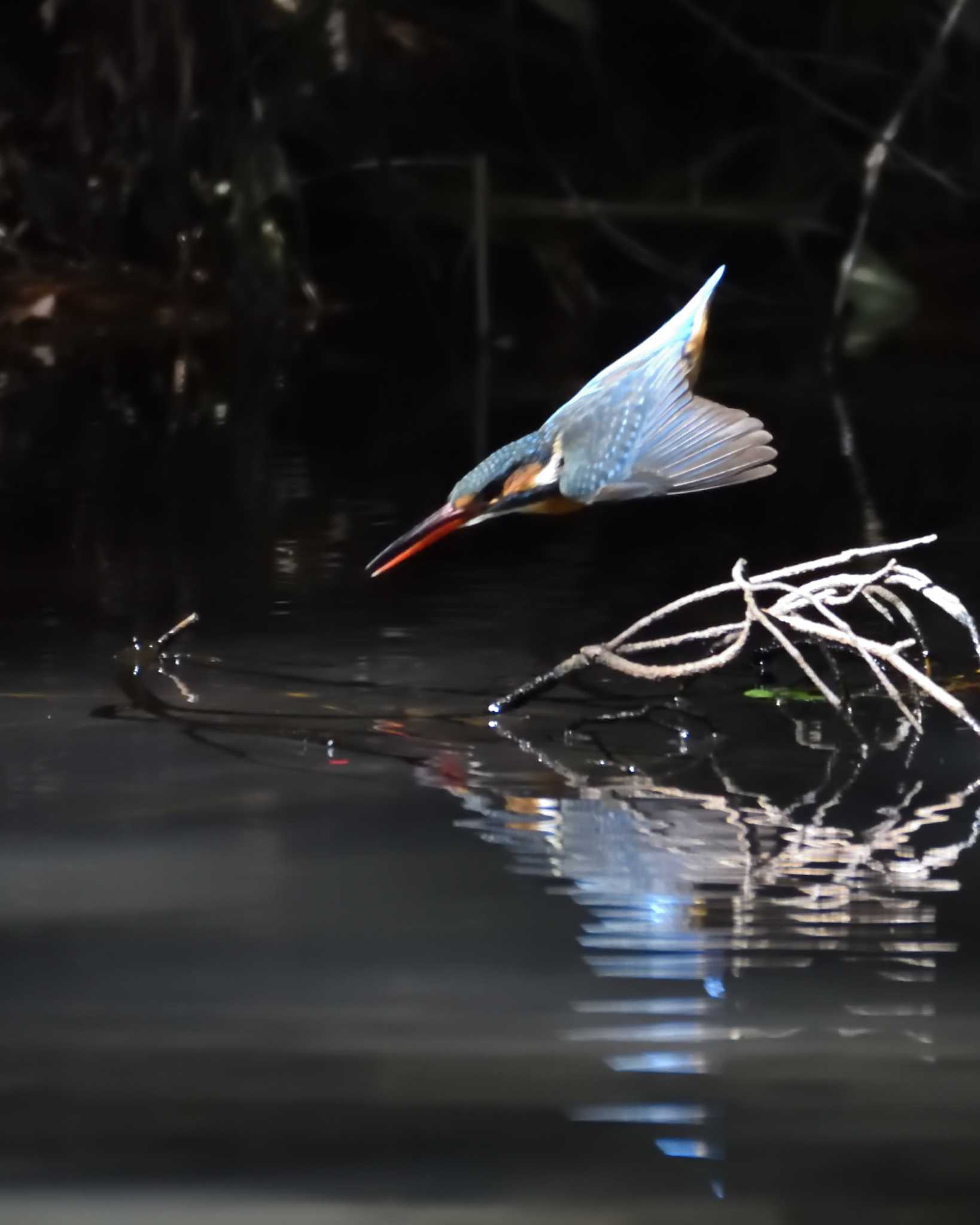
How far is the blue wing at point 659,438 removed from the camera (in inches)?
113

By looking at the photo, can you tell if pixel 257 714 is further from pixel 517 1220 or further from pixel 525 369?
pixel 525 369

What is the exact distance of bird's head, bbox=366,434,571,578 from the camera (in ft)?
9.31

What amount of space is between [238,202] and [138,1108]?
7224mm

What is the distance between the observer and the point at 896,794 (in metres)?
2.52

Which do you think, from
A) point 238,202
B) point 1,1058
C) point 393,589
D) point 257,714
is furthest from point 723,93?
point 1,1058

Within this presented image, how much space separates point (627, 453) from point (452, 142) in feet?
24.9

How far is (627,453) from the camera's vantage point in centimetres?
287

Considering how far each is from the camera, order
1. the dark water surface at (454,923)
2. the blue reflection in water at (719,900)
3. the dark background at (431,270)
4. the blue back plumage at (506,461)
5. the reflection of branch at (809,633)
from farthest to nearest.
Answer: the dark background at (431,270) → the blue back plumage at (506,461) → the reflection of branch at (809,633) → the blue reflection in water at (719,900) → the dark water surface at (454,923)

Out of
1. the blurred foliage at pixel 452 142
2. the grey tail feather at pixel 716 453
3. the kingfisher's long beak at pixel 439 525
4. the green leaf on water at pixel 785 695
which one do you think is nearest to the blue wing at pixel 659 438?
the grey tail feather at pixel 716 453

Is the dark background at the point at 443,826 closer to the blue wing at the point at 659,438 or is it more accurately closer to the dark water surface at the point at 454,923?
the dark water surface at the point at 454,923

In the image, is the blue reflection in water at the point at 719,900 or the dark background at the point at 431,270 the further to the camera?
the dark background at the point at 431,270

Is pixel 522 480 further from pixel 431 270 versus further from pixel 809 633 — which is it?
pixel 431 270

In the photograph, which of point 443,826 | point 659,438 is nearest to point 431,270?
point 659,438

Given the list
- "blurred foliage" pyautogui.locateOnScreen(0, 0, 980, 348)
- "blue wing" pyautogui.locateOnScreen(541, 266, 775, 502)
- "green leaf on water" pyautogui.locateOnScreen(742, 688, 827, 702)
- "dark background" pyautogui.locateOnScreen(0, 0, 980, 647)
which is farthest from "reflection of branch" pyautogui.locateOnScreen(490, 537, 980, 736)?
"blurred foliage" pyautogui.locateOnScreen(0, 0, 980, 348)
